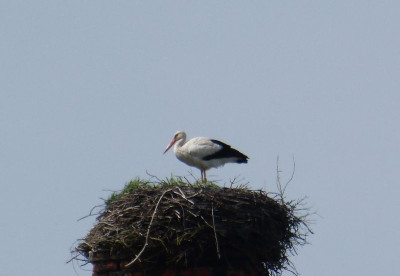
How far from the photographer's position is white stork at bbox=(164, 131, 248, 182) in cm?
1409

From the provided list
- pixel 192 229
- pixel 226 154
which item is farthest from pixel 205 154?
pixel 192 229

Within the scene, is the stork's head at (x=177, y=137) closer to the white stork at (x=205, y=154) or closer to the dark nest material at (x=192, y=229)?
the white stork at (x=205, y=154)

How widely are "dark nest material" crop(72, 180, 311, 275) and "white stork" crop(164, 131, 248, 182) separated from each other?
3.70 m

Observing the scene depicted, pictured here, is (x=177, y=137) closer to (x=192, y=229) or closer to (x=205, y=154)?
(x=205, y=154)

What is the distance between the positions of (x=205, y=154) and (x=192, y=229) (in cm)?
451

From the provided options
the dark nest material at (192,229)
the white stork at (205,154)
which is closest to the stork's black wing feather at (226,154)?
A: the white stork at (205,154)

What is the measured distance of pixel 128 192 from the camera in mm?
10594

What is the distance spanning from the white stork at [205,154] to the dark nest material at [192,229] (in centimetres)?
370

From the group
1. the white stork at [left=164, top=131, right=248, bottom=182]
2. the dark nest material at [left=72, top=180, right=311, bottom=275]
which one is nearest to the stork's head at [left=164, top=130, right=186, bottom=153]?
the white stork at [left=164, top=131, right=248, bottom=182]

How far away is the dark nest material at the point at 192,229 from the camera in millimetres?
9609

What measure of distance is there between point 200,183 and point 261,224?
0.83 meters

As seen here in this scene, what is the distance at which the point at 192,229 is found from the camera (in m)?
9.62

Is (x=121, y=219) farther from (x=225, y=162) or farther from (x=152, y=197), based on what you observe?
(x=225, y=162)

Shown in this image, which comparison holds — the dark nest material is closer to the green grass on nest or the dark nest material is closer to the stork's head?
the green grass on nest
